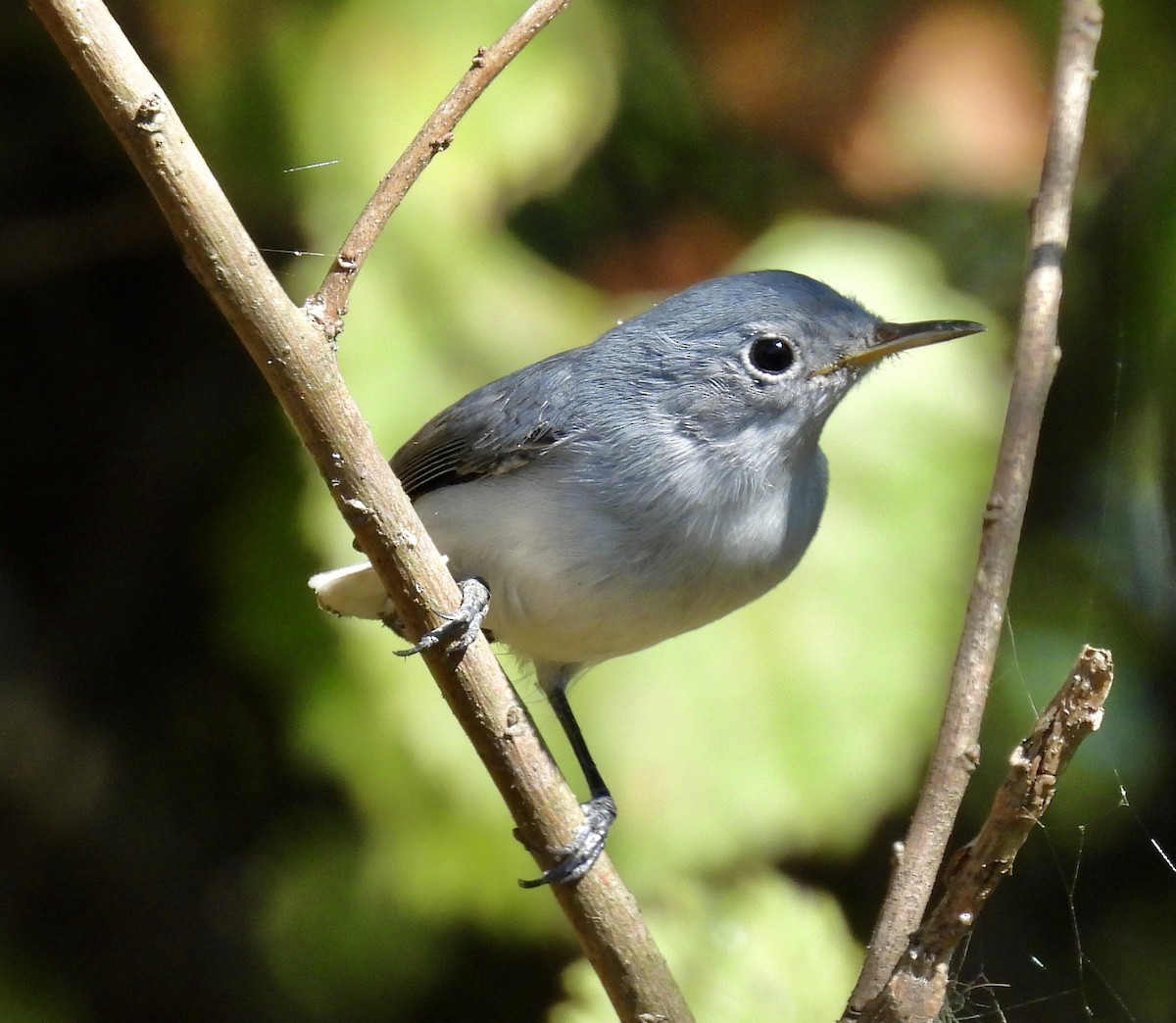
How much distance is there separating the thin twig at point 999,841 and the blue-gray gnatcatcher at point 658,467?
1.75 ft

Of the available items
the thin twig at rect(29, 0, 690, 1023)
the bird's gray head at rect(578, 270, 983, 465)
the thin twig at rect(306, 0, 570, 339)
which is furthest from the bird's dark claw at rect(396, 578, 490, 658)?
the bird's gray head at rect(578, 270, 983, 465)

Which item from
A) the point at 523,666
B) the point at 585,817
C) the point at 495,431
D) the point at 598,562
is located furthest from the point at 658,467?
the point at 523,666

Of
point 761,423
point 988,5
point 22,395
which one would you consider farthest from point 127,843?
point 988,5

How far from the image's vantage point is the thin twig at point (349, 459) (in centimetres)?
118

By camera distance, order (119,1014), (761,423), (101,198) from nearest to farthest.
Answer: (761,423) < (119,1014) < (101,198)

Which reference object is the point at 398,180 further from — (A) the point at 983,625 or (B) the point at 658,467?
(A) the point at 983,625

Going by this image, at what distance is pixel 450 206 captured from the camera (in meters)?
2.43

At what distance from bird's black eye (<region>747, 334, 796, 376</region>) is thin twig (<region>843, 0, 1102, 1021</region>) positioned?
0.44 meters

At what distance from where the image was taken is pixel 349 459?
133 centimetres

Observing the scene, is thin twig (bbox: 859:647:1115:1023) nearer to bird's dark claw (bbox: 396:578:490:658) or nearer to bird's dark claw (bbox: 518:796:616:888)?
bird's dark claw (bbox: 518:796:616:888)

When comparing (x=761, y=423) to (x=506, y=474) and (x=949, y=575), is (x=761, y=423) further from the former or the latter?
(x=949, y=575)

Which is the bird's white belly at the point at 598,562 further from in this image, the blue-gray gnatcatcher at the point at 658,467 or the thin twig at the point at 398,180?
the thin twig at the point at 398,180

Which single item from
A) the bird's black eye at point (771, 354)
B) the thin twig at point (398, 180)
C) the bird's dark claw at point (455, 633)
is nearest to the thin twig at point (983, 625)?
the bird's black eye at point (771, 354)

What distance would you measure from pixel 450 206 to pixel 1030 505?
4.54 feet
